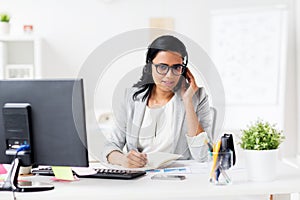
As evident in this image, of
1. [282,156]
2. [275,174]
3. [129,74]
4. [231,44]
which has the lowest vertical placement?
[282,156]

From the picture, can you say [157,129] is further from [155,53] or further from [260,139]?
[260,139]

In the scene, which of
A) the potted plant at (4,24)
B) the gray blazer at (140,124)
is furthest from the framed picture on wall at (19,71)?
the gray blazer at (140,124)

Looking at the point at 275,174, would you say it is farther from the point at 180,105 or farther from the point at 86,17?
the point at 86,17

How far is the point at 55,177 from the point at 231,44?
252 centimetres

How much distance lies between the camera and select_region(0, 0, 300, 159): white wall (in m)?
4.19

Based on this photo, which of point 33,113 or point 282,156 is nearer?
point 33,113

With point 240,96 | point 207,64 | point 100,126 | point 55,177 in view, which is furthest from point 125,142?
point 240,96

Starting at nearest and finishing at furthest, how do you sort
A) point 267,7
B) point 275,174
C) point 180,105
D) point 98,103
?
1. point 275,174
2. point 180,105
3. point 98,103
4. point 267,7

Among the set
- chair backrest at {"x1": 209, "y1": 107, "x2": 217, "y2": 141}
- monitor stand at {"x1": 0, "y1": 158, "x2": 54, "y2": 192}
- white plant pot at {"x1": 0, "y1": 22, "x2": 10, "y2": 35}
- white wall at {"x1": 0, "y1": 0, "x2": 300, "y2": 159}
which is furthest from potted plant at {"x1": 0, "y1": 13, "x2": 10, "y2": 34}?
monitor stand at {"x1": 0, "y1": 158, "x2": 54, "y2": 192}

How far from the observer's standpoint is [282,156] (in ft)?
13.7

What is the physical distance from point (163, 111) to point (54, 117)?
438mm

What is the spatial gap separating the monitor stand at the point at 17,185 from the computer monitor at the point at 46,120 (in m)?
0.03

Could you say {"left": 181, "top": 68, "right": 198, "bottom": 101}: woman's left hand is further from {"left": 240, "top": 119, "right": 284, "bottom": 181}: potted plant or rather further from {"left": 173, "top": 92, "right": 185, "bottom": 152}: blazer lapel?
{"left": 240, "top": 119, "right": 284, "bottom": 181}: potted plant

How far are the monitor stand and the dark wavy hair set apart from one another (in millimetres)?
515
